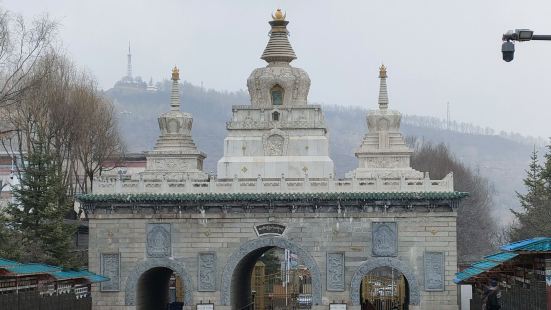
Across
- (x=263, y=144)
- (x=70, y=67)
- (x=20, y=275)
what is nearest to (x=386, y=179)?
(x=263, y=144)

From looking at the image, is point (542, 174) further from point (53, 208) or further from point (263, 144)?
point (53, 208)

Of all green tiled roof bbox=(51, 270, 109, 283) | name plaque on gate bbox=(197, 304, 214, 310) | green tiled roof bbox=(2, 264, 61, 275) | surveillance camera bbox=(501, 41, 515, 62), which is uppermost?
surveillance camera bbox=(501, 41, 515, 62)

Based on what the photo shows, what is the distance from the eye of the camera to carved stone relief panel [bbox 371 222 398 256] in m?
58.4

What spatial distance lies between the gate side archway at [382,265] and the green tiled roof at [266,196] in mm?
3012

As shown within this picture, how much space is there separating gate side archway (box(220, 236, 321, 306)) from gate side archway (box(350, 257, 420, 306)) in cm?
167

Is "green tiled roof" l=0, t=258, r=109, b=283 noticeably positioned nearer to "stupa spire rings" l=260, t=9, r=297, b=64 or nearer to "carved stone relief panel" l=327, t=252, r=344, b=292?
"carved stone relief panel" l=327, t=252, r=344, b=292

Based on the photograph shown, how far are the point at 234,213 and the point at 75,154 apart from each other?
19.7 meters

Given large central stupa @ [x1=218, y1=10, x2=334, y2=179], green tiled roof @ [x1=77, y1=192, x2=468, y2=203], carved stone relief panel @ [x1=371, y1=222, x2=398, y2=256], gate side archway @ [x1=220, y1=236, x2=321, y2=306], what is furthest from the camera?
large central stupa @ [x1=218, y1=10, x2=334, y2=179]

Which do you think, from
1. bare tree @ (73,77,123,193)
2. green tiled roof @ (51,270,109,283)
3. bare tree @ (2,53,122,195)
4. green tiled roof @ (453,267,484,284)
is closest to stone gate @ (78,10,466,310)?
green tiled roof @ (51,270,109,283)

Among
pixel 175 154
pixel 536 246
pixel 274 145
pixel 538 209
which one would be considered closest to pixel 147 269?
pixel 175 154

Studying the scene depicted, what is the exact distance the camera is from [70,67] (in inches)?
3132

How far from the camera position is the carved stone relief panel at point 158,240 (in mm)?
59281

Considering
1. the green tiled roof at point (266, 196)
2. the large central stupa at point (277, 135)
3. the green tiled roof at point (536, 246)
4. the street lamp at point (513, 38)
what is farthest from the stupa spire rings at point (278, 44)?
the street lamp at point (513, 38)

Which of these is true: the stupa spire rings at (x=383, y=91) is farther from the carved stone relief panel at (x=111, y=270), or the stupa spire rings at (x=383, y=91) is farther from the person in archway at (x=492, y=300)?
the person in archway at (x=492, y=300)
